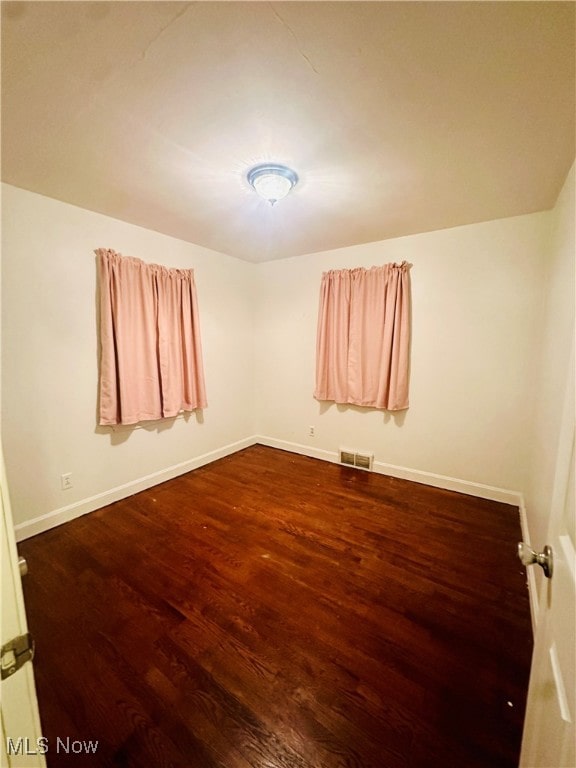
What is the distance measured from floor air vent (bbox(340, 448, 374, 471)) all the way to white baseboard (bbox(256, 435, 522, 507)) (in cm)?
8

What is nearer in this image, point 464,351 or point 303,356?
point 464,351

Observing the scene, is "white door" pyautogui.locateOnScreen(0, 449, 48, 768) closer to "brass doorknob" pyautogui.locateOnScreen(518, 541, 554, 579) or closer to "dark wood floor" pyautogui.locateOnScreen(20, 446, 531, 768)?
"dark wood floor" pyautogui.locateOnScreen(20, 446, 531, 768)

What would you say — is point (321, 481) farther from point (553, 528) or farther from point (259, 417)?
point (553, 528)

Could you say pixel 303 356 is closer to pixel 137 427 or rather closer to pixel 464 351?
pixel 464 351

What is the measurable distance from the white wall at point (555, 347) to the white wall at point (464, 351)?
22cm

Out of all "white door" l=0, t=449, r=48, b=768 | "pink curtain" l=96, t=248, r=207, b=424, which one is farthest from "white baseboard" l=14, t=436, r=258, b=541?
"white door" l=0, t=449, r=48, b=768

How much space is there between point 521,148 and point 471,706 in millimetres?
2552

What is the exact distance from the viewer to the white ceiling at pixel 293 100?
93 cm

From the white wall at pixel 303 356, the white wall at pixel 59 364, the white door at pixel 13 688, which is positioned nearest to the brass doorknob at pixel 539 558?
the white wall at pixel 303 356

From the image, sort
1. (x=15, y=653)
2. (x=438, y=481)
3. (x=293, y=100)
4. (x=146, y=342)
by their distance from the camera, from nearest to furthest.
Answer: (x=15, y=653)
(x=293, y=100)
(x=146, y=342)
(x=438, y=481)

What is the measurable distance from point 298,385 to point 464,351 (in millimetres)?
1818

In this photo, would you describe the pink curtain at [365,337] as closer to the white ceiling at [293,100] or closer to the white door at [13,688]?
the white ceiling at [293,100]

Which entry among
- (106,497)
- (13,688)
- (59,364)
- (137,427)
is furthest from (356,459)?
(13,688)

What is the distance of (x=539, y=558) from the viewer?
0.73 metres
